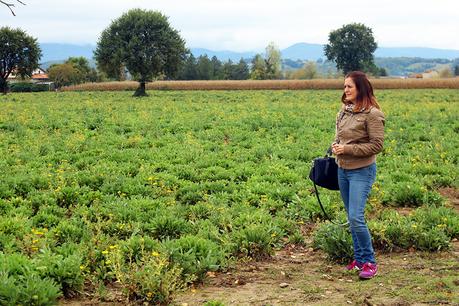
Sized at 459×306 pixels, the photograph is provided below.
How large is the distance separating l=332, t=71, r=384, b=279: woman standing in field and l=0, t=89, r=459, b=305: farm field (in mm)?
627

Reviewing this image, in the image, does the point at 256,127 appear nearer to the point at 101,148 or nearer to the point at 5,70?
the point at 101,148

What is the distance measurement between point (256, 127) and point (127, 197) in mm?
11401

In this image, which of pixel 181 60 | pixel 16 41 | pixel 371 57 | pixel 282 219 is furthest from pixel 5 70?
pixel 371 57

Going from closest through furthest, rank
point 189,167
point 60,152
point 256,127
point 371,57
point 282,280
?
point 282,280, point 189,167, point 60,152, point 256,127, point 371,57

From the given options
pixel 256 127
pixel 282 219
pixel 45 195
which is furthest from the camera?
pixel 256 127

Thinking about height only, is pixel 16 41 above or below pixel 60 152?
above

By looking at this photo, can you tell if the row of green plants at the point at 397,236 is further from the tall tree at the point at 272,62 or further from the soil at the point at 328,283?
the tall tree at the point at 272,62

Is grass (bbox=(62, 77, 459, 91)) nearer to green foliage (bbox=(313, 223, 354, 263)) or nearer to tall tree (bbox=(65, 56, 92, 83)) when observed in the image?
tall tree (bbox=(65, 56, 92, 83))

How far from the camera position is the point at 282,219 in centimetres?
898

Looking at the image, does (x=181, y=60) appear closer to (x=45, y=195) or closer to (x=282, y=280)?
(x=45, y=195)

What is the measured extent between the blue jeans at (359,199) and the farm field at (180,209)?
1.79ft

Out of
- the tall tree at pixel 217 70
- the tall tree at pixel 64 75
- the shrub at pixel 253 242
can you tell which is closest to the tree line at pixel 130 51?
the tall tree at pixel 64 75

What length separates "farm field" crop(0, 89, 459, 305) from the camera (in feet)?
19.6

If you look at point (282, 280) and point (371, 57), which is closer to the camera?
point (282, 280)
